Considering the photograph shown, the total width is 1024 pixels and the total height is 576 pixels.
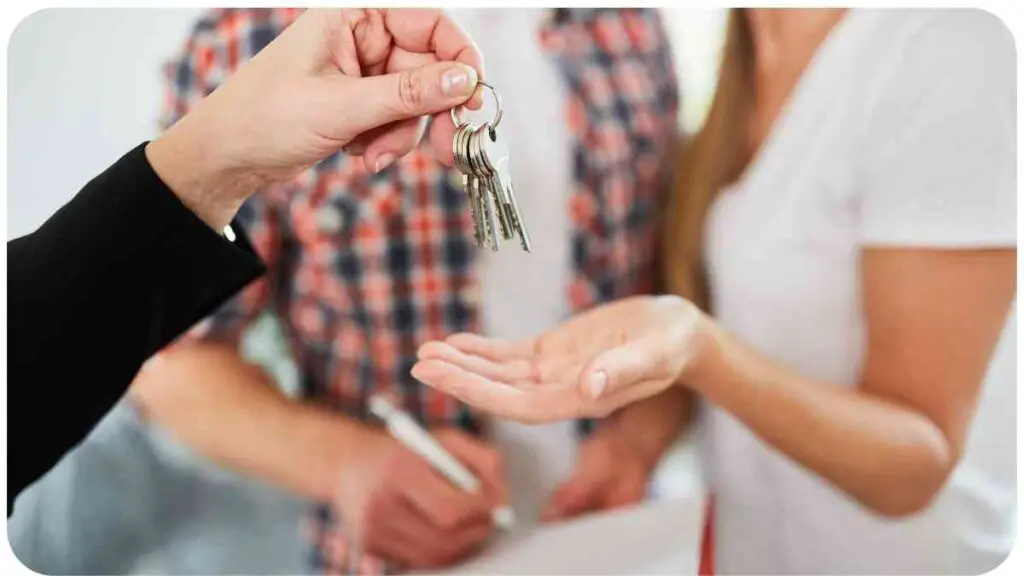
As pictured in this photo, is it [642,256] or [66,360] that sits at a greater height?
[66,360]

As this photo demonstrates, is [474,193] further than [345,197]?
No

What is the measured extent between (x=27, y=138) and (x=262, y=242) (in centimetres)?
17

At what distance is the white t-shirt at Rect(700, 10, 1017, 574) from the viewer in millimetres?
565

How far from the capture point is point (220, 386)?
2.03ft

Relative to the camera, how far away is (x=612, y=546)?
2.03 ft

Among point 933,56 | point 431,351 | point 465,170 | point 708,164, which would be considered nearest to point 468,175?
point 465,170

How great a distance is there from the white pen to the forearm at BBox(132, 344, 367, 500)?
24 millimetres

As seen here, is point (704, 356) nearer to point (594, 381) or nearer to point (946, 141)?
point (594, 381)

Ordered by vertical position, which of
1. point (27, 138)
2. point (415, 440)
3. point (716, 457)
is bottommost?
point (716, 457)

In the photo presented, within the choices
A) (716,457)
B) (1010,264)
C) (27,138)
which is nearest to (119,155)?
(27,138)

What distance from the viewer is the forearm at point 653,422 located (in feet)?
2.12

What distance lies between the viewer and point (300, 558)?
640 millimetres

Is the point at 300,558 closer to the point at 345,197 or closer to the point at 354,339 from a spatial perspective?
the point at 354,339

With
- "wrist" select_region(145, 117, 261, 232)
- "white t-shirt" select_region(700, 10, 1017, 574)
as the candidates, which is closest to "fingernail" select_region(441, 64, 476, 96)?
"wrist" select_region(145, 117, 261, 232)
